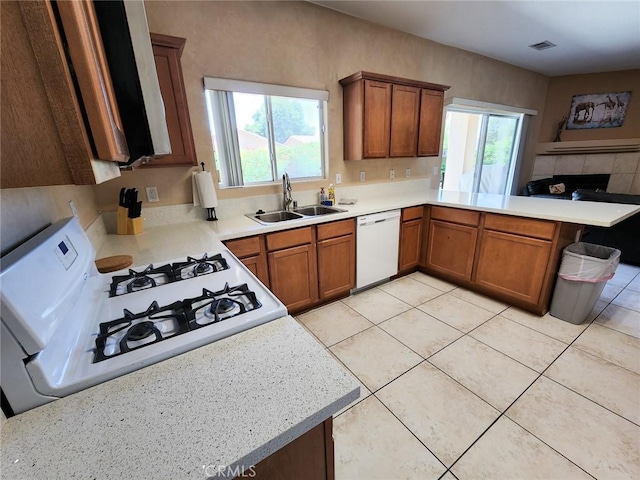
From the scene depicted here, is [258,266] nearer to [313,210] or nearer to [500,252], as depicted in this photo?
[313,210]

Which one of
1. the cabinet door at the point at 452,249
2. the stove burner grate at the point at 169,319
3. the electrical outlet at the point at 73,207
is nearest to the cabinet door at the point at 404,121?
the cabinet door at the point at 452,249

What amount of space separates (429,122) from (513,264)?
5.87 ft

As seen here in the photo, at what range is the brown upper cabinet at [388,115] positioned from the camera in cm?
263

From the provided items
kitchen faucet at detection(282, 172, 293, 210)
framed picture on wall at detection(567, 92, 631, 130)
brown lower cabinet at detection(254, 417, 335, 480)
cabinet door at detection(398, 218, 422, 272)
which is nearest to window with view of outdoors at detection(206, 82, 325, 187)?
kitchen faucet at detection(282, 172, 293, 210)

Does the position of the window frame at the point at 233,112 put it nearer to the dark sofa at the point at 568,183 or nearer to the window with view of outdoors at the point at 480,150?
the window with view of outdoors at the point at 480,150

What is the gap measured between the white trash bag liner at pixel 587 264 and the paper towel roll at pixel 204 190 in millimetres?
2848

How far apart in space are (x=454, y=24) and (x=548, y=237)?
8.07ft

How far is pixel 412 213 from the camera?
114 inches

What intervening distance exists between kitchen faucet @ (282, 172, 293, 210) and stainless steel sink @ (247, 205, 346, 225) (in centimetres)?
8

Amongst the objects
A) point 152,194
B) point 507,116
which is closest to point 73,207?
point 152,194

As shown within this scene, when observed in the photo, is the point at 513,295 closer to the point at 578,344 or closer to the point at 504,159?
the point at 578,344

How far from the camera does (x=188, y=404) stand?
57cm

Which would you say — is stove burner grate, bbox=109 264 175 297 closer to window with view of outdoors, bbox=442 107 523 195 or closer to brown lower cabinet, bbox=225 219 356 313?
brown lower cabinet, bbox=225 219 356 313

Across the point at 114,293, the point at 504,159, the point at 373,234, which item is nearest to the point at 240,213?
the point at 373,234
